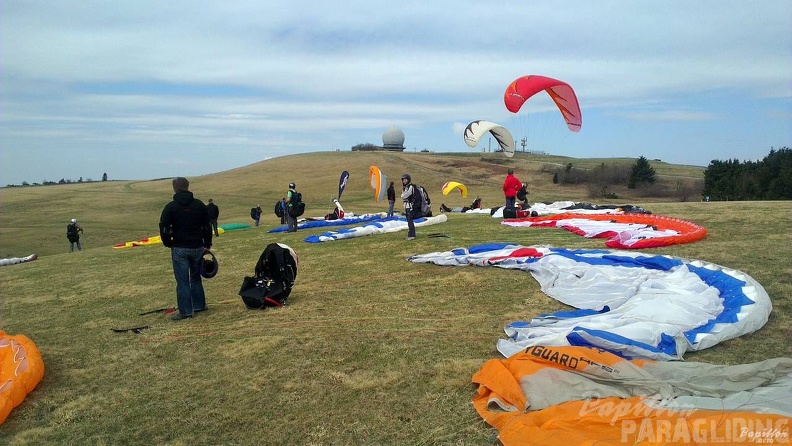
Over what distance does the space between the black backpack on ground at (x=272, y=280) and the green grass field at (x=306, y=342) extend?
0.26m

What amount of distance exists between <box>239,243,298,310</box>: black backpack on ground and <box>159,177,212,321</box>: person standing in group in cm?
76

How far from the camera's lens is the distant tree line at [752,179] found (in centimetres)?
3003

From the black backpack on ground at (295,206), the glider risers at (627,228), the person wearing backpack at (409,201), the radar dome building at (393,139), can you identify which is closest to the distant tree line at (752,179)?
the glider risers at (627,228)

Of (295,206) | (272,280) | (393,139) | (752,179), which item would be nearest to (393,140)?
(393,139)

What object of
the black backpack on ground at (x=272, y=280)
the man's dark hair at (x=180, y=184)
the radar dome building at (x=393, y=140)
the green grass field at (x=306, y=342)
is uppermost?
the radar dome building at (x=393, y=140)

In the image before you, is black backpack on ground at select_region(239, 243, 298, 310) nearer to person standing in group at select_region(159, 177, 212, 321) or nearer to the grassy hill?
person standing in group at select_region(159, 177, 212, 321)

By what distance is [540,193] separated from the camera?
42.6 meters

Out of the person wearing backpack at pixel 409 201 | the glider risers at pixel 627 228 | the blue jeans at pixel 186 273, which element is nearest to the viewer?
the blue jeans at pixel 186 273

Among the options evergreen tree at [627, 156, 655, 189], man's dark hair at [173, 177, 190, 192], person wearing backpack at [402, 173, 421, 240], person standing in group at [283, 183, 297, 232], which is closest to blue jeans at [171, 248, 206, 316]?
man's dark hair at [173, 177, 190, 192]

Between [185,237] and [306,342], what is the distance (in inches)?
99.7

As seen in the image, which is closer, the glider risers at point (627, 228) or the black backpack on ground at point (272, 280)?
the black backpack on ground at point (272, 280)

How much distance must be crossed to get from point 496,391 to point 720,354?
8.25ft

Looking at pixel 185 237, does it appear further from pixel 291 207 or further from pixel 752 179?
pixel 752 179

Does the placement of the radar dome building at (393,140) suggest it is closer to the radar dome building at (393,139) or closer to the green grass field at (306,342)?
the radar dome building at (393,139)
